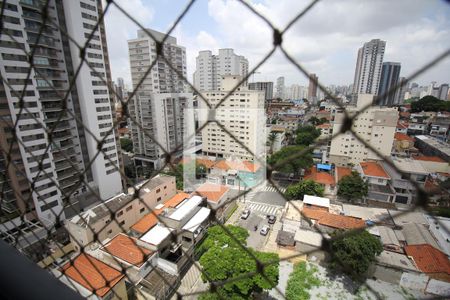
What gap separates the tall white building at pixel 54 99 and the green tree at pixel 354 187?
16.9ft

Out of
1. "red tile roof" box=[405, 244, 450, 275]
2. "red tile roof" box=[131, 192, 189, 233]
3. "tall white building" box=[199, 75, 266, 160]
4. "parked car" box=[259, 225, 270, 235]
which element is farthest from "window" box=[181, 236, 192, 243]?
"red tile roof" box=[405, 244, 450, 275]

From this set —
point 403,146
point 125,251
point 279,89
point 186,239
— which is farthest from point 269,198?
point 279,89

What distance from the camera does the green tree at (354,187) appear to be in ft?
17.7

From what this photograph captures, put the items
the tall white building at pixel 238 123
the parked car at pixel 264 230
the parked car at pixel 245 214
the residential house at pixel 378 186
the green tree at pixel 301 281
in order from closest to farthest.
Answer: the green tree at pixel 301 281
the parked car at pixel 264 230
the residential house at pixel 378 186
the parked car at pixel 245 214
the tall white building at pixel 238 123

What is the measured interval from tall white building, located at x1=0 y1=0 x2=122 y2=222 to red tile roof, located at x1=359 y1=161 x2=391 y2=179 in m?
5.91

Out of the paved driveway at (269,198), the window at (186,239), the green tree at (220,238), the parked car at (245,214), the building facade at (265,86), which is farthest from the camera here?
the building facade at (265,86)

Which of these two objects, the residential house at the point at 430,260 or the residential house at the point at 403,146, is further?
the residential house at the point at 403,146

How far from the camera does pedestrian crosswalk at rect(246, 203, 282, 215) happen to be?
572cm

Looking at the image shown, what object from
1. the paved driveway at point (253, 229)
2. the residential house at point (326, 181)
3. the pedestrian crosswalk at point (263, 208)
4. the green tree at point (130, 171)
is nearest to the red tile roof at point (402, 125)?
the residential house at point (326, 181)

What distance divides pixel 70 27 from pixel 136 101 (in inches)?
124

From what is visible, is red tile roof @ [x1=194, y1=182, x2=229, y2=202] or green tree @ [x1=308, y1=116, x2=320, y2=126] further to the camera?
green tree @ [x1=308, y1=116, x2=320, y2=126]

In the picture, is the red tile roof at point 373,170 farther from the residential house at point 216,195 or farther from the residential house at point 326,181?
the residential house at point 216,195

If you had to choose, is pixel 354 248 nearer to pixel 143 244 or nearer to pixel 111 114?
pixel 143 244

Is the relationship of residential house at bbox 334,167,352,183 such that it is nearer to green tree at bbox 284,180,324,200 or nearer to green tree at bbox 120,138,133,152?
green tree at bbox 284,180,324,200
